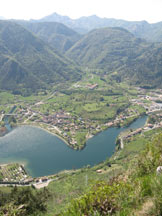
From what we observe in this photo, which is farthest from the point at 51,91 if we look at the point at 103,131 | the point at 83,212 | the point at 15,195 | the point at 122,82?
the point at 83,212

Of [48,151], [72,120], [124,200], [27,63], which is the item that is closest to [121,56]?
[27,63]

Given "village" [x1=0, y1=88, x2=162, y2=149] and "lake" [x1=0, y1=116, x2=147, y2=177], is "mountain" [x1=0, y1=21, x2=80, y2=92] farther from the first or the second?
"lake" [x1=0, y1=116, x2=147, y2=177]

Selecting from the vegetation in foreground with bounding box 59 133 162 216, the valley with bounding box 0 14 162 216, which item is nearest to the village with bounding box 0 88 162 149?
the valley with bounding box 0 14 162 216

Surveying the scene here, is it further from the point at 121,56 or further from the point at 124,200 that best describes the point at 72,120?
the point at 121,56

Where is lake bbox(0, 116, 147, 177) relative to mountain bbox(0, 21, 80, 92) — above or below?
below

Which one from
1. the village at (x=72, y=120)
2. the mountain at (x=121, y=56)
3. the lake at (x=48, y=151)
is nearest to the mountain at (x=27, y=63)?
the mountain at (x=121, y=56)

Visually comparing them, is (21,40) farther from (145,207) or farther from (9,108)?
(145,207)
